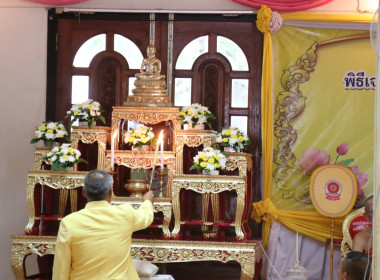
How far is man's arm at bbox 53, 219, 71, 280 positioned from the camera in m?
4.52

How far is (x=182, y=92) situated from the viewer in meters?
7.89

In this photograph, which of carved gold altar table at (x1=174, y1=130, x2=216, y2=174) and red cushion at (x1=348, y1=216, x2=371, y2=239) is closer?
red cushion at (x1=348, y1=216, x2=371, y2=239)

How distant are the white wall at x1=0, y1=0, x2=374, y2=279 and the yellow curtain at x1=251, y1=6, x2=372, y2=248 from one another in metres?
0.46

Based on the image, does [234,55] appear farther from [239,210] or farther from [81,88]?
[239,210]

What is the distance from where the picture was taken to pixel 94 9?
25.9ft

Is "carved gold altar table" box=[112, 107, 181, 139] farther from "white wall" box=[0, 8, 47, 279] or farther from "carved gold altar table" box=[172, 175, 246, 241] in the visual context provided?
"white wall" box=[0, 8, 47, 279]

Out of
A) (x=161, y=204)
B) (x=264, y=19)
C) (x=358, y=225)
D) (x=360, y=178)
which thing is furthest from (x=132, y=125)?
(x=358, y=225)

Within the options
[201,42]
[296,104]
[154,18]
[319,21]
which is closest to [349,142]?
[296,104]

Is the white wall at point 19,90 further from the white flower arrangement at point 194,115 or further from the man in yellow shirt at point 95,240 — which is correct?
the man in yellow shirt at point 95,240

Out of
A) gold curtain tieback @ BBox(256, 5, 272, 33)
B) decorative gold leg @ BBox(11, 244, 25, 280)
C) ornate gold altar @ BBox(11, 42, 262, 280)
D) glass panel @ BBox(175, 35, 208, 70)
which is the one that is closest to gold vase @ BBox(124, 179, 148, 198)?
ornate gold altar @ BBox(11, 42, 262, 280)

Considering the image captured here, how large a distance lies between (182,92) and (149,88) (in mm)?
690

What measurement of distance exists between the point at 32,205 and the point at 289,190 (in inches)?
95.2

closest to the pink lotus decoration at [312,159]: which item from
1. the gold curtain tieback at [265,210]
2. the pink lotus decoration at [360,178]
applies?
the pink lotus decoration at [360,178]

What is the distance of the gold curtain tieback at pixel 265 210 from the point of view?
752 cm
